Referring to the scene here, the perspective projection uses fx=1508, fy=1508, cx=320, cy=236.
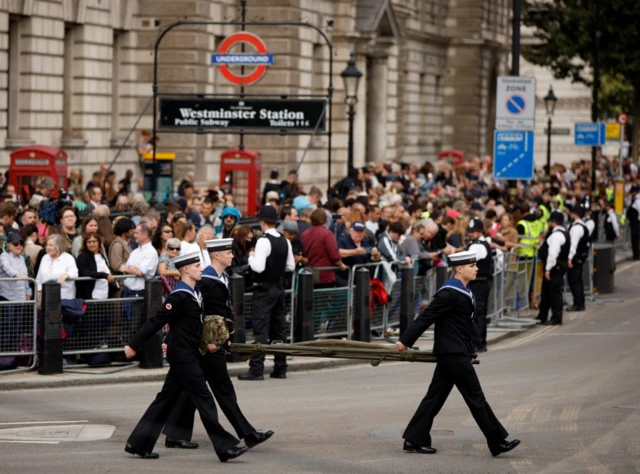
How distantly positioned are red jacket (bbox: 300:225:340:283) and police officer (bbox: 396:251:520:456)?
637 centimetres

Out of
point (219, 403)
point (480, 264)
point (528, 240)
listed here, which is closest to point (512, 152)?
point (528, 240)

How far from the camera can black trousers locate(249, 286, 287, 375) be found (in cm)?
1609

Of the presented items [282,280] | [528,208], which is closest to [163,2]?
[528,208]

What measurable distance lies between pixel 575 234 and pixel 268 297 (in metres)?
Result: 9.56

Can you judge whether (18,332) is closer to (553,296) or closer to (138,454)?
(138,454)

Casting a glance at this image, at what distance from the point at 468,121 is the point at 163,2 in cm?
2920

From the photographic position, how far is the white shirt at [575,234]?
2427cm

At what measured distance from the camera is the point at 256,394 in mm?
15164

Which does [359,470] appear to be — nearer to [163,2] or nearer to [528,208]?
[528,208]

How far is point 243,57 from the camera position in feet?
94.8

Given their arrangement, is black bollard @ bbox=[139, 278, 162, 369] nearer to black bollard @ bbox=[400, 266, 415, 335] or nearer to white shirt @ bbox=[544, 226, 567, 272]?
black bollard @ bbox=[400, 266, 415, 335]

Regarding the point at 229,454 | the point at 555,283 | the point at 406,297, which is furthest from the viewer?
the point at 555,283

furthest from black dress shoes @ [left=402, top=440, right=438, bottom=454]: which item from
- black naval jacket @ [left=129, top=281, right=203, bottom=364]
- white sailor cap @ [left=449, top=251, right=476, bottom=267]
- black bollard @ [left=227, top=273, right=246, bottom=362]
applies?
black bollard @ [left=227, top=273, right=246, bottom=362]

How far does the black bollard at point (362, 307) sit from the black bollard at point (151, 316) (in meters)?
3.14
